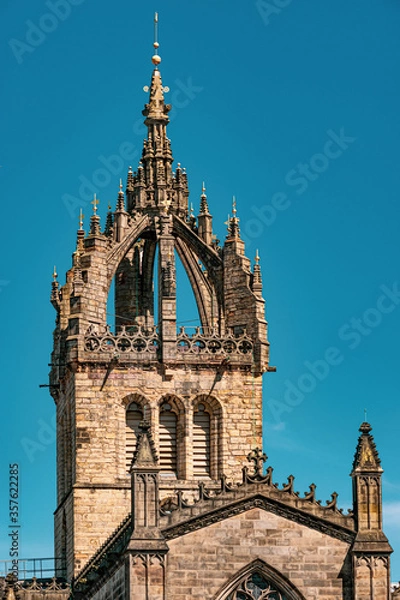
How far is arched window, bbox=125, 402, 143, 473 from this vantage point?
9506cm

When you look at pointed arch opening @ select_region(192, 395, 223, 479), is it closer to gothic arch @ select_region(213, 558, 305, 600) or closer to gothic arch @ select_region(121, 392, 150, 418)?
gothic arch @ select_region(121, 392, 150, 418)

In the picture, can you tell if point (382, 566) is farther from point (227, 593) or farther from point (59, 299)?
point (59, 299)

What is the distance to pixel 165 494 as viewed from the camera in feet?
309

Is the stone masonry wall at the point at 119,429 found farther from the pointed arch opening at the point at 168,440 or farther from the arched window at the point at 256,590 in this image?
the arched window at the point at 256,590

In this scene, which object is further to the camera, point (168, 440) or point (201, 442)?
point (201, 442)

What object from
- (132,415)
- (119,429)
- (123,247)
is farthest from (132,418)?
(123,247)

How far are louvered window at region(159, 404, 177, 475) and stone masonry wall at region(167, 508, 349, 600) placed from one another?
14513 millimetres

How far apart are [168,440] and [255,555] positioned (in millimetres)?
15786

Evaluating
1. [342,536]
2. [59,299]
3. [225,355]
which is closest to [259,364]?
[225,355]

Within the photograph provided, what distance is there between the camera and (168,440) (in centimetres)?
9600

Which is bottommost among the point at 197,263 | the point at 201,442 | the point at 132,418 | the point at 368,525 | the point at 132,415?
the point at 368,525

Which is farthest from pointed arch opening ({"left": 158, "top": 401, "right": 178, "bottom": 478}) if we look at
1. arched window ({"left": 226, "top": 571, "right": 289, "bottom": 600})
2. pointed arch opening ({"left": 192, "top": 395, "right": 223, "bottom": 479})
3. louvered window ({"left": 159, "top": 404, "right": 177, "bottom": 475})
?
arched window ({"left": 226, "top": 571, "right": 289, "bottom": 600})

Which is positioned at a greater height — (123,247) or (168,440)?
(123,247)

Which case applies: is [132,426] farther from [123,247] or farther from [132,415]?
[123,247]
